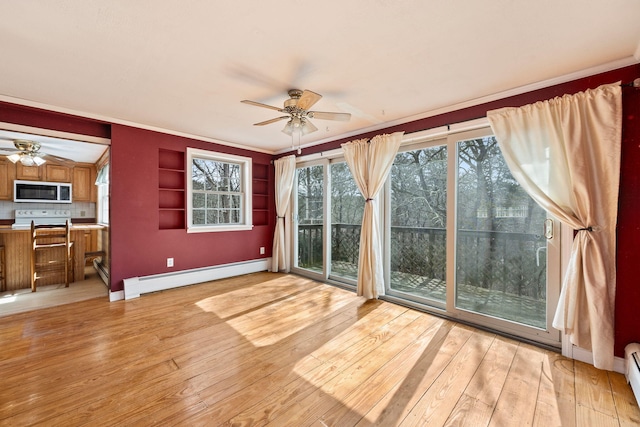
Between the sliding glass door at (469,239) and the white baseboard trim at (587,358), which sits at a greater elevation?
the sliding glass door at (469,239)

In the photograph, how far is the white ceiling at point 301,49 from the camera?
153cm

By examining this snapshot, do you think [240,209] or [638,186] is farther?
[240,209]

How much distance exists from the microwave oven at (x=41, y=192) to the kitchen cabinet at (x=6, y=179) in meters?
0.12

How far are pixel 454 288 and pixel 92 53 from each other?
13.0 feet

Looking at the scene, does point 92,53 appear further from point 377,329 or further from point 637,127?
point 637,127

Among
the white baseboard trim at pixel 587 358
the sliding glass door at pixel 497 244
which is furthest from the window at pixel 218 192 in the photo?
the white baseboard trim at pixel 587 358

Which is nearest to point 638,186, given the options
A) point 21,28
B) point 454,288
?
point 454,288

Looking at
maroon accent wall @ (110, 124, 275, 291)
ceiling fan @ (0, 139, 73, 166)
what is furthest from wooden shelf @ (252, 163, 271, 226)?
ceiling fan @ (0, 139, 73, 166)

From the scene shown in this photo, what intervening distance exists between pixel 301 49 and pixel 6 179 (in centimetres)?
696

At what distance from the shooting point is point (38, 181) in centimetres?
543

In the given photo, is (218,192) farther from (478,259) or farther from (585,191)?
(585,191)

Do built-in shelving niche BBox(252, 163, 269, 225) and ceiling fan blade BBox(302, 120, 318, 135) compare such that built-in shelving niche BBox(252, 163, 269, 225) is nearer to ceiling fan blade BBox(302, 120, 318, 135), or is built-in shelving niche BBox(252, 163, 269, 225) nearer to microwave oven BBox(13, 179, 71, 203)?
ceiling fan blade BBox(302, 120, 318, 135)

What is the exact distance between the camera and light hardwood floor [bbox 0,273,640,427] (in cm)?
154

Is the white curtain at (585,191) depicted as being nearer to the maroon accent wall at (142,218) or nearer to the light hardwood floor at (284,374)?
the light hardwood floor at (284,374)
